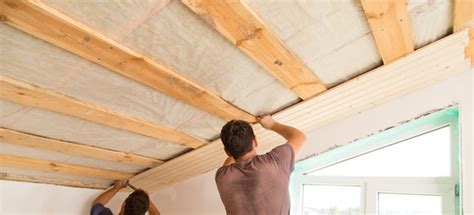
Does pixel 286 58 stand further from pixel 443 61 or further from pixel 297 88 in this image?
pixel 443 61

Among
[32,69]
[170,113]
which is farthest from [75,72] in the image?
[170,113]

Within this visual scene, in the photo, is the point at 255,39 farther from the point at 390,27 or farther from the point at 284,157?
the point at 390,27

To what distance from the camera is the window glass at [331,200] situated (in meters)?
2.85

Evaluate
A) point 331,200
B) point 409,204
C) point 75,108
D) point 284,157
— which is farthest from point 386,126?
point 75,108

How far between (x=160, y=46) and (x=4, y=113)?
2.82 ft

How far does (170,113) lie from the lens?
2154 mm

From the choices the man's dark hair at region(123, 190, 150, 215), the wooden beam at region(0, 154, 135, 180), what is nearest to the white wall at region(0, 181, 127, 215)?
the wooden beam at region(0, 154, 135, 180)

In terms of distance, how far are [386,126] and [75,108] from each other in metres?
1.97

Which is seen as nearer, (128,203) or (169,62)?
(169,62)

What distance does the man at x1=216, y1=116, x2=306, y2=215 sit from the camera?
161 cm

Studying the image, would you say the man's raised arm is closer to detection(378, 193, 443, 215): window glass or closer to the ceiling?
the ceiling

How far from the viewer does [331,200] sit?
295cm

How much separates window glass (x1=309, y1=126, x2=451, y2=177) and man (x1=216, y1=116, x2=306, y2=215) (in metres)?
1.31

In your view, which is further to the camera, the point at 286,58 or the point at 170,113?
the point at 170,113
